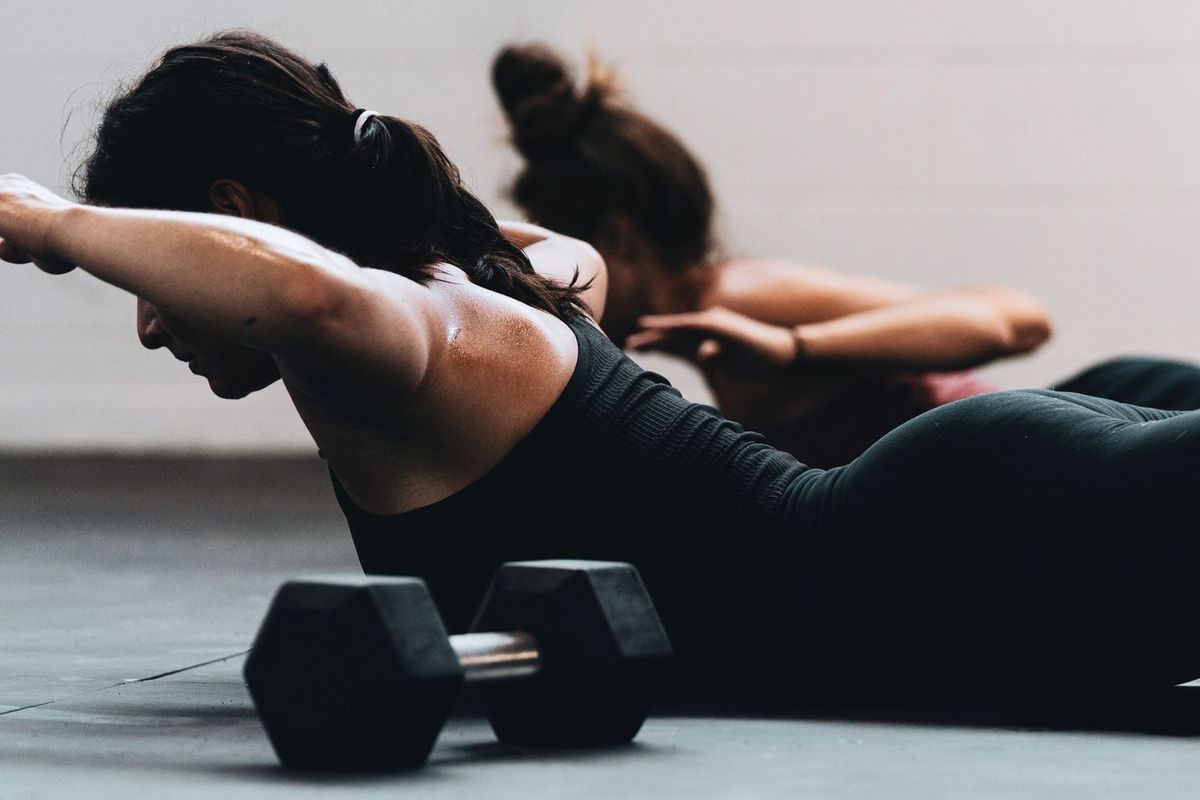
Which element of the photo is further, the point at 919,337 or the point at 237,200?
the point at 919,337

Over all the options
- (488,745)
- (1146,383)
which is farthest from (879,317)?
(488,745)

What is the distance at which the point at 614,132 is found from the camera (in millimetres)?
2938

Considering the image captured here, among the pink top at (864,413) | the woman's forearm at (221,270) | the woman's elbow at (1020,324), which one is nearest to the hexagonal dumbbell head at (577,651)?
the woman's forearm at (221,270)

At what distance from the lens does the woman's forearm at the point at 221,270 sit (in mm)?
1136

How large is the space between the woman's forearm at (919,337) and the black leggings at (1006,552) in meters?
1.11

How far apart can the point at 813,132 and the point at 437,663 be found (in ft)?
15.8

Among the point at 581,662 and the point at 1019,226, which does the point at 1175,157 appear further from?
the point at 581,662

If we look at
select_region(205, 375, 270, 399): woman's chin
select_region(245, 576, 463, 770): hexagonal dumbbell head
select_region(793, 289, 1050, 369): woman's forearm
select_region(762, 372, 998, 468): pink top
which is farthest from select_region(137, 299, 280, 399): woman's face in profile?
select_region(762, 372, 998, 468): pink top

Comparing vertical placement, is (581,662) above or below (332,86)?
below

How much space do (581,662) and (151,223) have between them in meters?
0.44

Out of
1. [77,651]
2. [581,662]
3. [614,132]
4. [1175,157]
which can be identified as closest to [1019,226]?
[1175,157]

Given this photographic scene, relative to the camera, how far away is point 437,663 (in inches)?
44.5

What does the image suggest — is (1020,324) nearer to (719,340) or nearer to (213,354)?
(719,340)

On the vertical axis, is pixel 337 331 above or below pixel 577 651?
above
